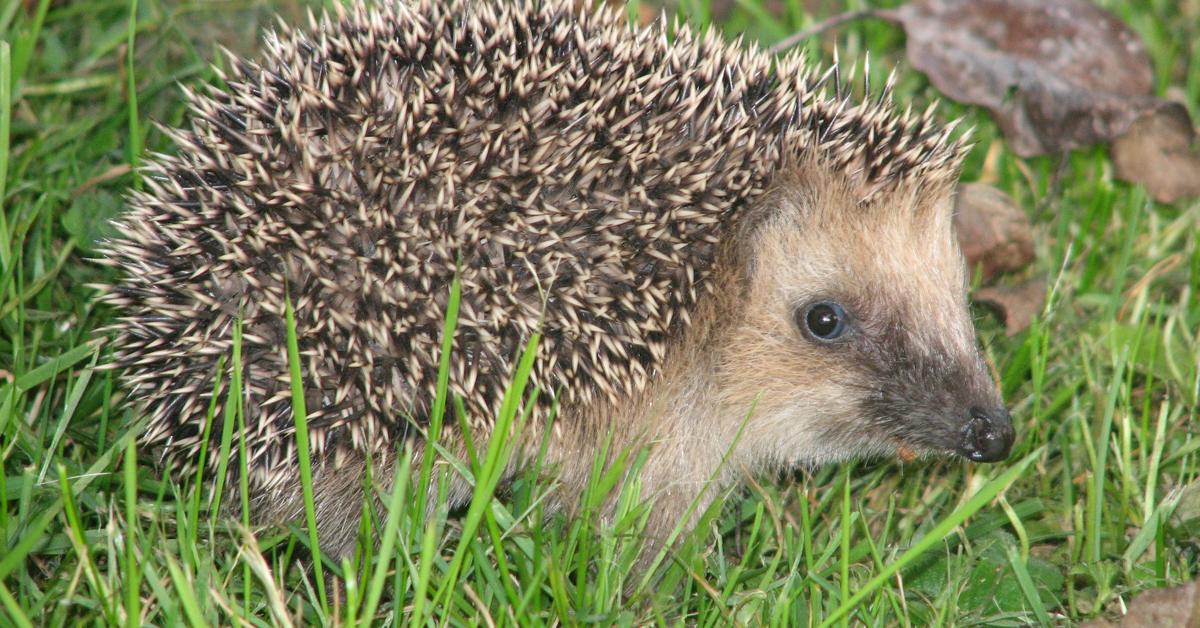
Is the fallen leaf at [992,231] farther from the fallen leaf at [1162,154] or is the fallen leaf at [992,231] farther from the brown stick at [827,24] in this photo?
the brown stick at [827,24]

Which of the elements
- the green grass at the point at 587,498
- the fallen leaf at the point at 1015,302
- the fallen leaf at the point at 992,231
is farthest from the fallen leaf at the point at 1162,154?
the fallen leaf at the point at 1015,302

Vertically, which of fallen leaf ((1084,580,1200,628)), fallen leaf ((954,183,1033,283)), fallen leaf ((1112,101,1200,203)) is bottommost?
fallen leaf ((1084,580,1200,628))

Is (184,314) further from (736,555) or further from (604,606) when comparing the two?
(736,555)

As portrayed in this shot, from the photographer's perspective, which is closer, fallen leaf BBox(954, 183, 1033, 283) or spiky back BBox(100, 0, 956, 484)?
spiky back BBox(100, 0, 956, 484)

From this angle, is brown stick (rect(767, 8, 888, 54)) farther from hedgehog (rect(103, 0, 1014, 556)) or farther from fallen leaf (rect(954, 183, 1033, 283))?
hedgehog (rect(103, 0, 1014, 556))

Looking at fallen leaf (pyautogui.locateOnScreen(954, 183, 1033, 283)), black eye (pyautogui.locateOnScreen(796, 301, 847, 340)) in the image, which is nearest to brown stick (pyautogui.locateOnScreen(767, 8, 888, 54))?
fallen leaf (pyautogui.locateOnScreen(954, 183, 1033, 283))
